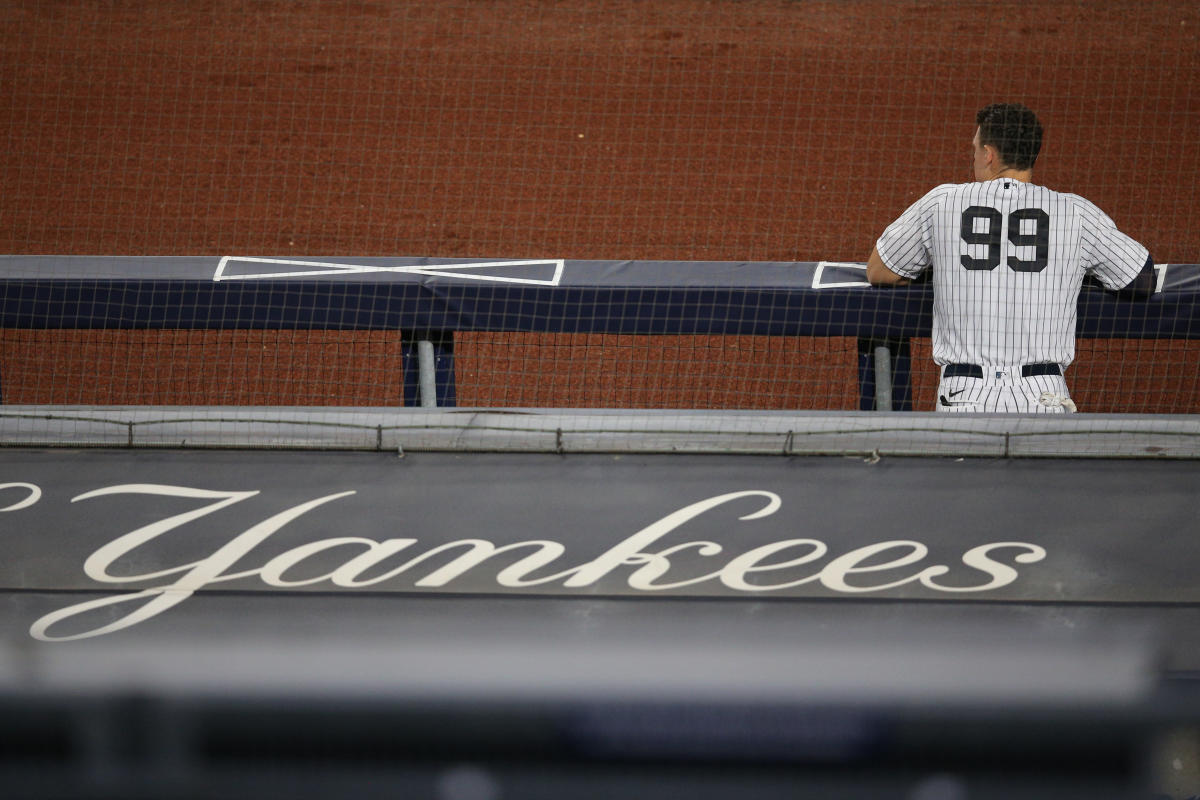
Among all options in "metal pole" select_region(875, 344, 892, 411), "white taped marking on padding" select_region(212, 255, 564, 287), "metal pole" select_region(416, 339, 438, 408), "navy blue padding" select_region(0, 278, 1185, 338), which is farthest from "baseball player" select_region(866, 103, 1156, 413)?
"metal pole" select_region(416, 339, 438, 408)

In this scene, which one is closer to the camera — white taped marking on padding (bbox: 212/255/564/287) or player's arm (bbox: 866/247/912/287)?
player's arm (bbox: 866/247/912/287)

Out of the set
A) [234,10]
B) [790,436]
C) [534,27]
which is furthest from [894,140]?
[790,436]

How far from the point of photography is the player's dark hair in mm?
2670

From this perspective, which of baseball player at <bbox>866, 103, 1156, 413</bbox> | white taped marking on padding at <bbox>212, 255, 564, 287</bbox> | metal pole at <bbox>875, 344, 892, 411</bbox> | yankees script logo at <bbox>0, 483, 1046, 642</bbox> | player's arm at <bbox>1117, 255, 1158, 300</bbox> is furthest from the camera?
white taped marking on padding at <bbox>212, 255, 564, 287</bbox>

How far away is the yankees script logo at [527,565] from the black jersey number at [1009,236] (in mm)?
945

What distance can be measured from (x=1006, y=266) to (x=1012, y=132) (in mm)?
319

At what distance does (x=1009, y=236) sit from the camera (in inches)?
105

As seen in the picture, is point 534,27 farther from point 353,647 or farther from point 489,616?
point 353,647

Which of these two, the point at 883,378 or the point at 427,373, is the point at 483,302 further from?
the point at 883,378

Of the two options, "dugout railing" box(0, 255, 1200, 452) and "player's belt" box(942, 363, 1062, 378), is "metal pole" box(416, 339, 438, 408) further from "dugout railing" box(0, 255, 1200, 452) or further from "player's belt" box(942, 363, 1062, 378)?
"player's belt" box(942, 363, 1062, 378)

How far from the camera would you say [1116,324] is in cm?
293

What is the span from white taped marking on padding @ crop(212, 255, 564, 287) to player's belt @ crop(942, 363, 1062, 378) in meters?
1.05

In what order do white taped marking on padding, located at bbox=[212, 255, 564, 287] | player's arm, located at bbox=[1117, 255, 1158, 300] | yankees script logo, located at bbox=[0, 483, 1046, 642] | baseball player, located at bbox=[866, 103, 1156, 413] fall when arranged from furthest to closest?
white taped marking on padding, located at bbox=[212, 255, 564, 287] < player's arm, located at bbox=[1117, 255, 1158, 300] < baseball player, located at bbox=[866, 103, 1156, 413] < yankees script logo, located at bbox=[0, 483, 1046, 642]

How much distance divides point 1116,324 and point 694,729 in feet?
8.34
